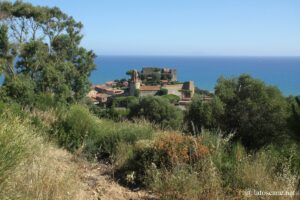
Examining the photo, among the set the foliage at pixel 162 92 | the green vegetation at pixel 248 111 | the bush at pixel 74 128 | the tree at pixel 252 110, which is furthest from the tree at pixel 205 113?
the foliage at pixel 162 92

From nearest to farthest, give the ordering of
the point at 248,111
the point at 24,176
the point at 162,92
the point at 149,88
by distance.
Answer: the point at 24,176 < the point at 248,111 < the point at 162,92 < the point at 149,88

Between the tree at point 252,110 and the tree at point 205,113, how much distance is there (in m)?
0.29

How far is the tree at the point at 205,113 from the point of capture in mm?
15984

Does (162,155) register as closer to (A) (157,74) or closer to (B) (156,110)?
(B) (156,110)

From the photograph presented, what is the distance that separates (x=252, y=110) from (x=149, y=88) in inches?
1924

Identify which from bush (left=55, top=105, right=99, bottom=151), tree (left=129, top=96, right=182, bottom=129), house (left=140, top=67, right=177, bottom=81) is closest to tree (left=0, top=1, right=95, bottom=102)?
tree (left=129, top=96, right=182, bottom=129)

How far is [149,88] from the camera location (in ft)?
209

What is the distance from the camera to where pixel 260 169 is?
456 cm

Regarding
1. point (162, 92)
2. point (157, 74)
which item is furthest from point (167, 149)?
point (157, 74)

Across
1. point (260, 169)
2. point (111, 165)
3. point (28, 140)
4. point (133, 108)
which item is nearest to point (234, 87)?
point (111, 165)

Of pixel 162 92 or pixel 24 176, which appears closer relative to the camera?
pixel 24 176

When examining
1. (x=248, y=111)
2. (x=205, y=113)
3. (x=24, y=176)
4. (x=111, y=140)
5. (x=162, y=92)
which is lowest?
(x=162, y=92)

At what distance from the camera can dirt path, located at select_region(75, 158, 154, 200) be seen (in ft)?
14.7

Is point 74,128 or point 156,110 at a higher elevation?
point 74,128
